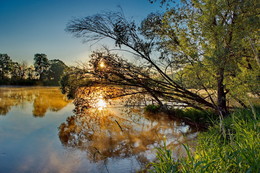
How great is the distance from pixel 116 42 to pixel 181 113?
16.4 feet

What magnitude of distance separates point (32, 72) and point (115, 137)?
47157 millimetres

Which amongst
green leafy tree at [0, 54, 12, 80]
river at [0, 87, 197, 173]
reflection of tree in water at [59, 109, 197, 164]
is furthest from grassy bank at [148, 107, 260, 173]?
green leafy tree at [0, 54, 12, 80]

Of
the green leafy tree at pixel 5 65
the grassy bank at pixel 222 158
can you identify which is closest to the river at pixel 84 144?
the grassy bank at pixel 222 158

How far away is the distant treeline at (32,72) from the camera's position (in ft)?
134

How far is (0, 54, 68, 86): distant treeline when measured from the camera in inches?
1610

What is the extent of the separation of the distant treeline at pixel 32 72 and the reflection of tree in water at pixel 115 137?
34.0 metres

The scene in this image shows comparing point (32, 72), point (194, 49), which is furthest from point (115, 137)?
point (32, 72)

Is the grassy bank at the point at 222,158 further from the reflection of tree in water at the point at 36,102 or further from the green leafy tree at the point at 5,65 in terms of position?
the green leafy tree at the point at 5,65

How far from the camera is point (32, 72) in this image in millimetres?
45812

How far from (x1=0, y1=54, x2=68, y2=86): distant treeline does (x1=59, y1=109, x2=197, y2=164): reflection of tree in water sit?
3400cm

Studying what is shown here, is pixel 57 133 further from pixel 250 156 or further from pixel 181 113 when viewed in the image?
pixel 250 156

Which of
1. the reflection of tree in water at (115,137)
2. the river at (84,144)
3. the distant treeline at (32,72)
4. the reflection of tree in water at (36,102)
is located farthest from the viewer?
the distant treeline at (32,72)

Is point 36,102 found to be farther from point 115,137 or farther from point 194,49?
point 194,49

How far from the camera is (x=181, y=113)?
8.40 meters
